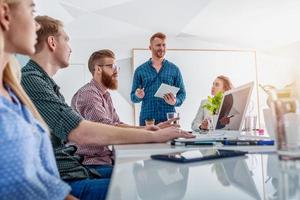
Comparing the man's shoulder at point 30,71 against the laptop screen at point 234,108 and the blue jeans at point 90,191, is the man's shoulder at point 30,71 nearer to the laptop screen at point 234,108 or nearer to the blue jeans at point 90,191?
the blue jeans at point 90,191

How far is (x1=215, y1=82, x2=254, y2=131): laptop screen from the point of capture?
1543 mm

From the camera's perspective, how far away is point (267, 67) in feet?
18.1

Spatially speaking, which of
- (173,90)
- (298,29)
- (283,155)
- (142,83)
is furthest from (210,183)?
(298,29)

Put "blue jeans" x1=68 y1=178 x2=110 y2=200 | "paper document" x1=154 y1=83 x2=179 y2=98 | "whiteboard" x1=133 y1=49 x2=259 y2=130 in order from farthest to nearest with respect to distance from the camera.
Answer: "whiteboard" x1=133 y1=49 x2=259 y2=130, "paper document" x1=154 y1=83 x2=179 y2=98, "blue jeans" x1=68 y1=178 x2=110 y2=200

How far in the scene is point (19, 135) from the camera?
0.64 meters

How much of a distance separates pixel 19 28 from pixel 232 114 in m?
1.18

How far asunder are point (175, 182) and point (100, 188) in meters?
0.61

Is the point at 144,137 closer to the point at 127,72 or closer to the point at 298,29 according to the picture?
the point at 127,72

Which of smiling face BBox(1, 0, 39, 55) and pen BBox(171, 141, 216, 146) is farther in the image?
pen BBox(171, 141, 216, 146)

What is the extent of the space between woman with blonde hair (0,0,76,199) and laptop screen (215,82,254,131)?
0.97 metres

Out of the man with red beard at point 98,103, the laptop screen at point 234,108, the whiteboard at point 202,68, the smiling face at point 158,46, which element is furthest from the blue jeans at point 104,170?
the whiteboard at point 202,68

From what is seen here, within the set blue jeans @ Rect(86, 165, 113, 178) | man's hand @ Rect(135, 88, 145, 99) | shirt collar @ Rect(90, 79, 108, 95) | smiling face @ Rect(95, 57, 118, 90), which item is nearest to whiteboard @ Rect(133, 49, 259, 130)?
man's hand @ Rect(135, 88, 145, 99)

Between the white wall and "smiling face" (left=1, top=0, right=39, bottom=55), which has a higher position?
the white wall

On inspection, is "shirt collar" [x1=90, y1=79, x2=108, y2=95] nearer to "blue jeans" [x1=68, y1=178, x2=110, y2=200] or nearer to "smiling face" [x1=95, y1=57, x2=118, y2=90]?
"smiling face" [x1=95, y1=57, x2=118, y2=90]
